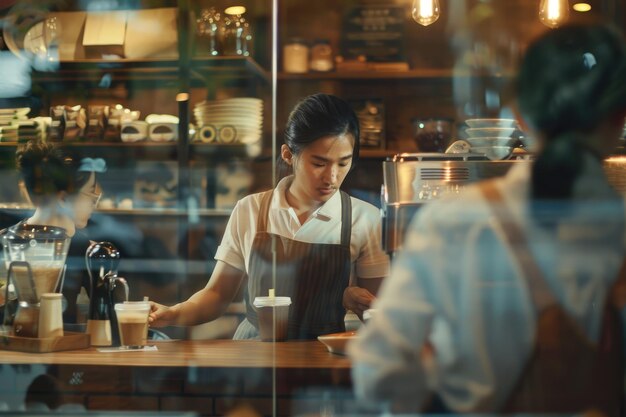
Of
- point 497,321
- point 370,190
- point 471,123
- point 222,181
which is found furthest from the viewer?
point 222,181

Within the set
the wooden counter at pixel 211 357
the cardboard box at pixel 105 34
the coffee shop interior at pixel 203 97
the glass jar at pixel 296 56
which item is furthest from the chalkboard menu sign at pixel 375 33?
the wooden counter at pixel 211 357

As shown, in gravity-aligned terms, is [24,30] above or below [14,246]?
above

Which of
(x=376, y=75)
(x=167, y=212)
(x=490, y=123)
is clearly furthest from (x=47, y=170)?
(x=490, y=123)

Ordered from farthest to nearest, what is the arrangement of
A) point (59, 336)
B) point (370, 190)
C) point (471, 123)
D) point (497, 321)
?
1. point (370, 190)
2. point (471, 123)
3. point (59, 336)
4. point (497, 321)

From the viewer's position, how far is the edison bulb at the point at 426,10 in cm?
244

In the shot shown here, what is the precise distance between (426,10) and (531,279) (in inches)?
51.9

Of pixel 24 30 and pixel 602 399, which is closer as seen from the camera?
pixel 602 399

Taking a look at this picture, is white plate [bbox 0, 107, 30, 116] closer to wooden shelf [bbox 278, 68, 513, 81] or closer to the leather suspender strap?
wooden shelf [bbox 278, 68, 513, 81]

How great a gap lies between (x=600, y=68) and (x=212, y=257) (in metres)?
1.85

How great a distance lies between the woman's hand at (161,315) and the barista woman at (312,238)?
43 millimetres

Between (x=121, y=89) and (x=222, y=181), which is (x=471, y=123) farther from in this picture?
(x=121, y=89)

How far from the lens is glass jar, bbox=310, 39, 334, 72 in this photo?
291 cm

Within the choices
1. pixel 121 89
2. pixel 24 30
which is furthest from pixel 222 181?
pixel 24 30

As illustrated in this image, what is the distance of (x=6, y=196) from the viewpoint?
2.80 m
